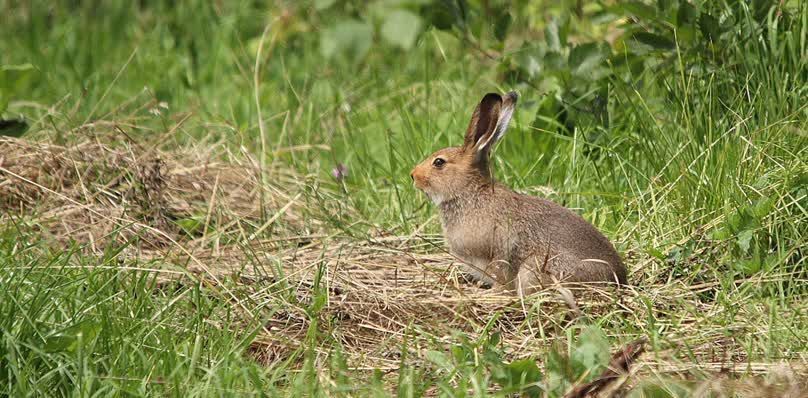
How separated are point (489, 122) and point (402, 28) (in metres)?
1.33

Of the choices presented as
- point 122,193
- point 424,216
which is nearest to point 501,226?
point 424,216

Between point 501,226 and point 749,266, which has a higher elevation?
point 749,266

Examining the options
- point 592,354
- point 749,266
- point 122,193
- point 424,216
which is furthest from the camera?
point 424,216

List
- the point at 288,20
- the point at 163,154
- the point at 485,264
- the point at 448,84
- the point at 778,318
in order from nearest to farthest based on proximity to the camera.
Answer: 1. the point at 778,318
2. the point at 485,264
3. the point at 163,154
4. the point at 448,84
5. the point at 288,20

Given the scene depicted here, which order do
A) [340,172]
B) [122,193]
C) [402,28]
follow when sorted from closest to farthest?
1. [122,193]
2. [340,172]
3. [402,28]

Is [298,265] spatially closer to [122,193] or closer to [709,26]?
[122,193]

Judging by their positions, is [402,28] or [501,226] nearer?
[501,226]

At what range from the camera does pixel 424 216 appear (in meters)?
5.07

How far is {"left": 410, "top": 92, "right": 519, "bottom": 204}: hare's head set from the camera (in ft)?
14.9

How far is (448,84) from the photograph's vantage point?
243 inches

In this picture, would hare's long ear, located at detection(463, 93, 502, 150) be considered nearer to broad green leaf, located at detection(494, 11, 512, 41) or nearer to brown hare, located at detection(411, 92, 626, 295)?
brown hare, located at detection(411, 92, 626, 295)

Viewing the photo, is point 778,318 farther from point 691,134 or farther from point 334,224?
point 334,224

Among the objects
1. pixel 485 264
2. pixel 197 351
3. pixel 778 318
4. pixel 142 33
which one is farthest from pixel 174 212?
pixel 142 33

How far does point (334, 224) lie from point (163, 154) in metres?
1.05
